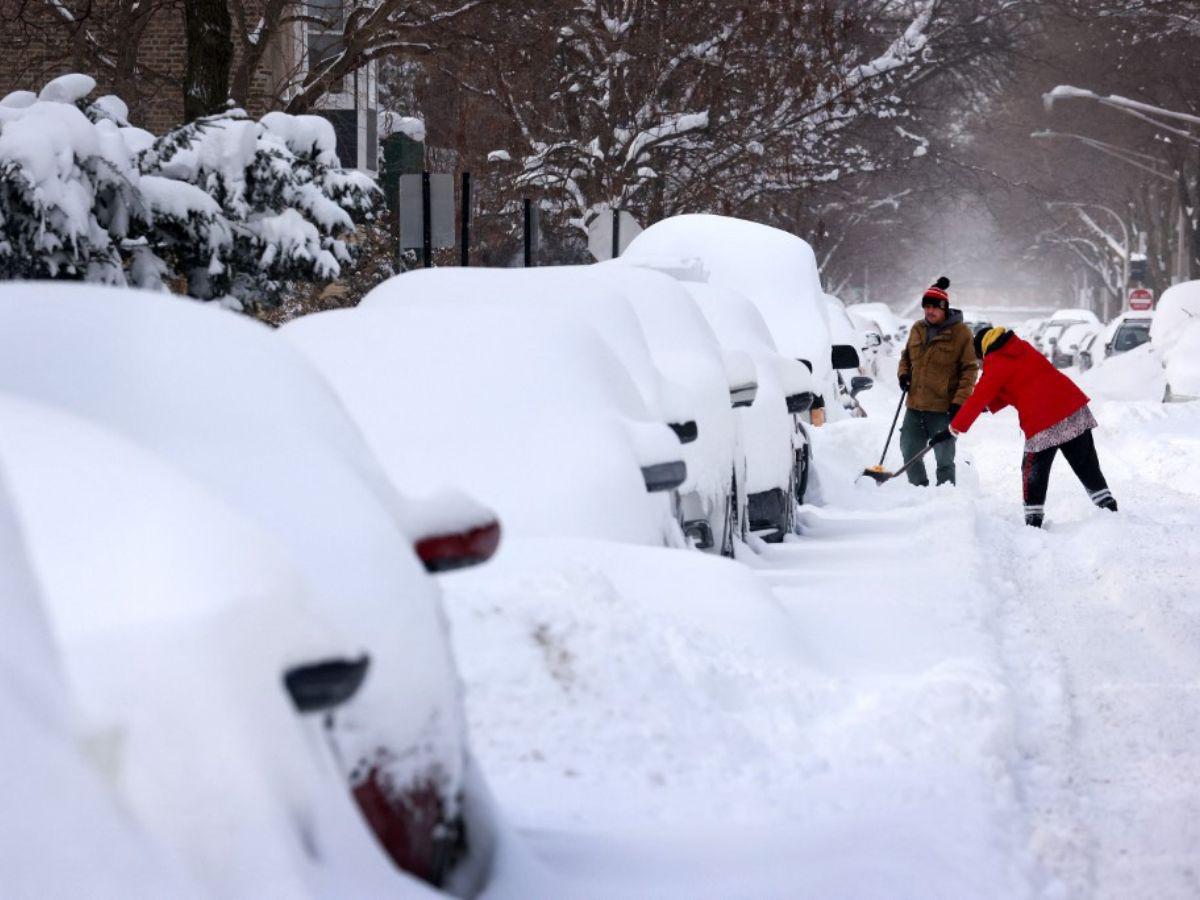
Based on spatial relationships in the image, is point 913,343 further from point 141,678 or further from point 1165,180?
point 1165,180

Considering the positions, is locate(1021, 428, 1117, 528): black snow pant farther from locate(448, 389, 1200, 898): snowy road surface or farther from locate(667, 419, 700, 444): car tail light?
locate(667, 419, 700, 444): car tail light

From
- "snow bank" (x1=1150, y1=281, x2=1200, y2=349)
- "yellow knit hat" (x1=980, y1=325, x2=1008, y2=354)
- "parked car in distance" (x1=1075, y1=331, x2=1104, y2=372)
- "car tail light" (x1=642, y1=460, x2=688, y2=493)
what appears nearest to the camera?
"car tail light" (x1=642, y1=460, x2=688, y2=493)

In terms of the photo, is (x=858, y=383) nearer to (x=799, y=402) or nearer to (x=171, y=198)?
(x=799, y=402)

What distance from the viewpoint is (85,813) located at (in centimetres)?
207

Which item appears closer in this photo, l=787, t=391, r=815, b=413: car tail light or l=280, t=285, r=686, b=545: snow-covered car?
l=280, t=285, r=686, b=545: snow-covered car

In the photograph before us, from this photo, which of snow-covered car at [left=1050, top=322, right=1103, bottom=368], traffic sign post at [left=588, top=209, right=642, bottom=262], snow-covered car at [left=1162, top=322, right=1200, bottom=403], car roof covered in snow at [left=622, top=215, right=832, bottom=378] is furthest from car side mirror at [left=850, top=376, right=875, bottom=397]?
snow-covered car at [left=1050, top=322, right=1103, bottom=368]

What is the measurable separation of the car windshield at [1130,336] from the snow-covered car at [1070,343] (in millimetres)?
10441

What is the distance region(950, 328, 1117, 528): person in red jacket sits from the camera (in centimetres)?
1280

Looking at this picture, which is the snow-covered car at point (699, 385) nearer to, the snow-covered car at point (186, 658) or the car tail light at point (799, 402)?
the car tail light at point (799, 402)

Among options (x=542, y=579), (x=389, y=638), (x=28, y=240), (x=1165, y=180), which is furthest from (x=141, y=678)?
(x=1165, y=180)

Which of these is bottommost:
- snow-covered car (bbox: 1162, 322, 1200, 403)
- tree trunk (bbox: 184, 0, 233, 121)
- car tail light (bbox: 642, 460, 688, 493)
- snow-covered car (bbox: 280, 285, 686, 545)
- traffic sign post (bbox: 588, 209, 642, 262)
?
snow-covered car (bbox: 1162, 322, 1200, 403)

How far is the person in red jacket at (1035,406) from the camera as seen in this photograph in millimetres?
12797

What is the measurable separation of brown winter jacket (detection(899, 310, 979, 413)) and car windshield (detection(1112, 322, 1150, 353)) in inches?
1113

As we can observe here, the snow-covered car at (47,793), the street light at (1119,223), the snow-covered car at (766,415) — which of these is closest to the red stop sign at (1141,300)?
the street light at (1119,223)
